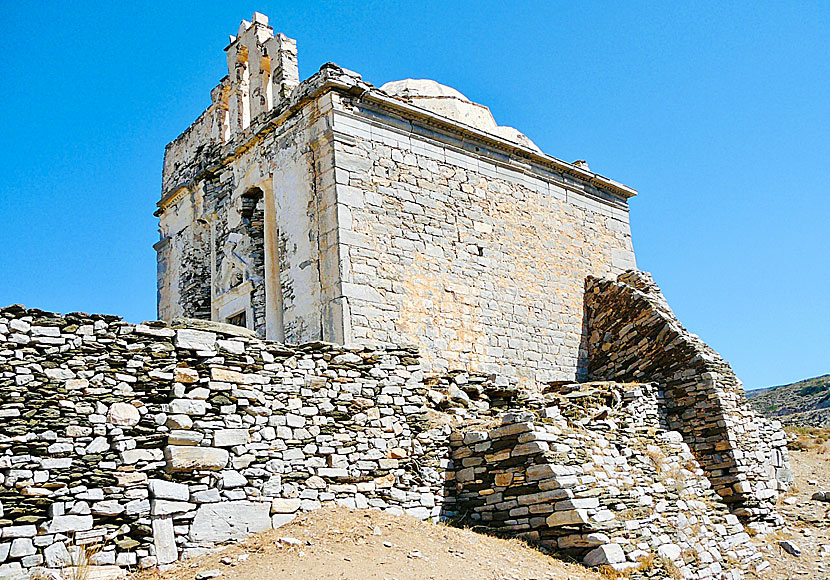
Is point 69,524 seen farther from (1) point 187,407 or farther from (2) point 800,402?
(2) point 800,402

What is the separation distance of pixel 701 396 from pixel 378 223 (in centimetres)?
596

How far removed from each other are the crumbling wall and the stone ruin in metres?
0.05

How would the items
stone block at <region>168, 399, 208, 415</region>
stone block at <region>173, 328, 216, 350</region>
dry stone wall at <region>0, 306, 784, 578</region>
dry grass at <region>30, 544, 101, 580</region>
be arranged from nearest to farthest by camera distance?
dry grass at <region>30, 544, 101, 580</region>
dry stone wall at <region>0, 306, 784, 578</region>
stone block at <region>168, 399, 208, 415</region>
stone block at <region>173, 328, 216, 350</region>

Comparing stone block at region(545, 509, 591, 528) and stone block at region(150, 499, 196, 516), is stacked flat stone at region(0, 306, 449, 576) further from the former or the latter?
stone block at region(545, 509, 591, 528)

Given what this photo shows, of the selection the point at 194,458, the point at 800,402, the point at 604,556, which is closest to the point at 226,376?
the point at 194,458

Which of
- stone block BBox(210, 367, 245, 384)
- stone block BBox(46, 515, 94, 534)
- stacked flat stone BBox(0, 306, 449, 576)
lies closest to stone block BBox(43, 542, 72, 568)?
stacked flat stone BBox(0, 306, 449, 576)

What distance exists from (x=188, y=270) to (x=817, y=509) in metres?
12.3

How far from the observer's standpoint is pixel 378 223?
12.0 meters

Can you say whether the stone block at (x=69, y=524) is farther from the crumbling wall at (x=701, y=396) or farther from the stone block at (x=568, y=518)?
the crumbling wall at (x=701, y=396)

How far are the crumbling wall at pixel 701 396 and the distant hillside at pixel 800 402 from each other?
14969 mm

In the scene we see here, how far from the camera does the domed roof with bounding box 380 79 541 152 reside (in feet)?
48.2

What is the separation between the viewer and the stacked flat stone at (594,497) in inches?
310

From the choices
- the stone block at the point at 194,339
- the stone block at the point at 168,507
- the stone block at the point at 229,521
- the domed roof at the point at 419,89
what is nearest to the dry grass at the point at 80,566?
the stone block at the point at 168,507

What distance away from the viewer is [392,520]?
7.80 metres
